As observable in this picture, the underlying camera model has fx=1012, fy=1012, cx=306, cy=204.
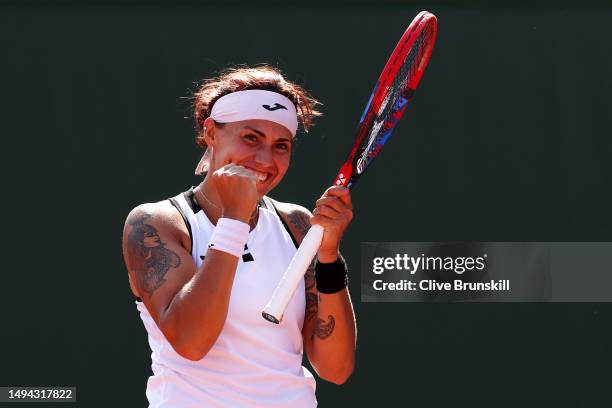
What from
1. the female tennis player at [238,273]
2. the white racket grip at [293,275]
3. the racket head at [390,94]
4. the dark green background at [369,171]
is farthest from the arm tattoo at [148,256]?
the dark green background at [369,171]

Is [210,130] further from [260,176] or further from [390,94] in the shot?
[390,94]

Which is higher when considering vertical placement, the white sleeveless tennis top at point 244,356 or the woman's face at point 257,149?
the woman's face at point 257,149

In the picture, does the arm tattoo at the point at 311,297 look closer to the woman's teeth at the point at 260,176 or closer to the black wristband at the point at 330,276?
the black wristband at the point at 330,276

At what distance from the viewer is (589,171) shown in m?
3.70

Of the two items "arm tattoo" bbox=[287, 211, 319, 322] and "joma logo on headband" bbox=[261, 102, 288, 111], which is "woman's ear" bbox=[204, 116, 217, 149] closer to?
"joma logo on headband" bbox=[261, 102, 288, 111]

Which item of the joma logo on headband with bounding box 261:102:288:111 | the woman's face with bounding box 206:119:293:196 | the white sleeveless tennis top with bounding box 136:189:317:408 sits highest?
the joma logo on headband with bounding box 261:102:288:111

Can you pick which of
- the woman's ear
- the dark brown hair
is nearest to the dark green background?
the dark brown hair

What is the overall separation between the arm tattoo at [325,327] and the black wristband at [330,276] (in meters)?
0.06

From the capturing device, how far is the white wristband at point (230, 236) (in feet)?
6.32

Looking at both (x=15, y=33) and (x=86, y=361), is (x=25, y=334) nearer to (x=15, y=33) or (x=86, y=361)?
(x=86, y=361)

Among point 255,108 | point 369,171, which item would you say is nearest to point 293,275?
point 255,108

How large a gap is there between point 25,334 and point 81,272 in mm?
297

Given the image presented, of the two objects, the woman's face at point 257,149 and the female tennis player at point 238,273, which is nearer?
the female tennis player at point 238,273

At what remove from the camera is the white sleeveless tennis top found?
1975 mm
